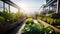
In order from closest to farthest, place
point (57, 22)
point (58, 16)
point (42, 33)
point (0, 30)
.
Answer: point (42, 33) < point (0, 30) < point (57, 22) < point (58, 16)

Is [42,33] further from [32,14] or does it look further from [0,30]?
[32,14]

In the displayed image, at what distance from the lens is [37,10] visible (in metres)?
25.3

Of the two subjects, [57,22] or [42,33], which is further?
[57,22]

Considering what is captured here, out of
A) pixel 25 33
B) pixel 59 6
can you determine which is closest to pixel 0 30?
pixel 25 33

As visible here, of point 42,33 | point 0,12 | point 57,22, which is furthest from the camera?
point 0,12

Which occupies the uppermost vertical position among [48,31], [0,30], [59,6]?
[59,6]

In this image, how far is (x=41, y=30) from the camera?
80.7 inches

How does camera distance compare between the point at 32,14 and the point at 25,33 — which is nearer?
the point at 25,33

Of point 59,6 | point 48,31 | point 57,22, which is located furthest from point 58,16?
point 48,31

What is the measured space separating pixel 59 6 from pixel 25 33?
546cm

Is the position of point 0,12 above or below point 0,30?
above

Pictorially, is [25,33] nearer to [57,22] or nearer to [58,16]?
[57,22]

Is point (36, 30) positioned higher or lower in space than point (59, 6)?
lower

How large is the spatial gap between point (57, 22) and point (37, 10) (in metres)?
19.5
